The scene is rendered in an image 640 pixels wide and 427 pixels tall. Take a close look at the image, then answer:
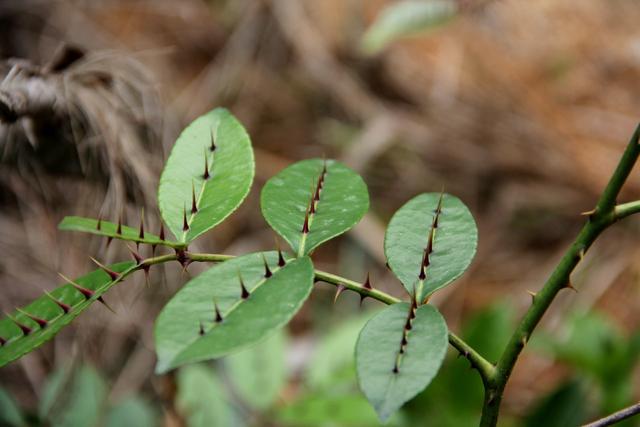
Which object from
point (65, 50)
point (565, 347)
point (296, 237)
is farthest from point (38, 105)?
point (565, 347)

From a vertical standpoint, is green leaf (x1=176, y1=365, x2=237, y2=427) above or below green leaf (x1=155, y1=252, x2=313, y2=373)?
below

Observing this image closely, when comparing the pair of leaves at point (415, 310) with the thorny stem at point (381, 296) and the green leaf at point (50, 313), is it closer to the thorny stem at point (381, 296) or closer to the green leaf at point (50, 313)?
the thorny stem at point (381, 296)

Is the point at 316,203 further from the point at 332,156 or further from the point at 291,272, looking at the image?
the point at 332,156

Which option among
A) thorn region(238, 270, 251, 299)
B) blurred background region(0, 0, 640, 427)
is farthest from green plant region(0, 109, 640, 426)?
blurred background region(0, 0, 640, 427)

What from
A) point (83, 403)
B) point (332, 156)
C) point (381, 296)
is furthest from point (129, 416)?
point (332, 156)

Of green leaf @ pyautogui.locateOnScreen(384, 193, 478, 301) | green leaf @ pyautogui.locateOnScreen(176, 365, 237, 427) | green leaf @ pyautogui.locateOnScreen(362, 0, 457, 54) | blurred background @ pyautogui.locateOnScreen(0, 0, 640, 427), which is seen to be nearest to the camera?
green leaf @ pyautogui.locateOnScreen(384, 193, 478, 301)

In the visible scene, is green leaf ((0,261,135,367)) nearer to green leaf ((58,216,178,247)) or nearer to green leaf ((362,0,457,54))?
green leaf ((58,216,178,247))

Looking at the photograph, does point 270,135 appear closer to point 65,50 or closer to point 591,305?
point 591,305

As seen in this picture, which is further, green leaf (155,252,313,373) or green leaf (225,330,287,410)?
green leaf (225,330,287,410)
